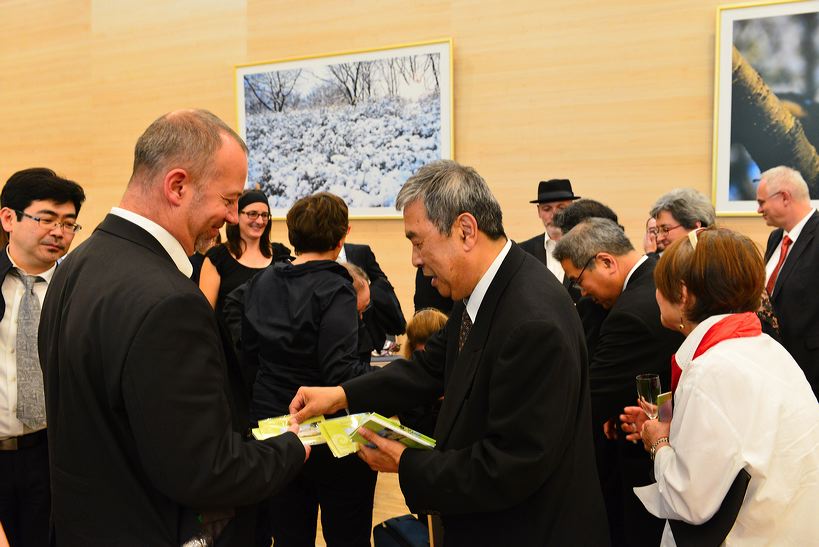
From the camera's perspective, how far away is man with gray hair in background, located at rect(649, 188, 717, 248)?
4.35 m

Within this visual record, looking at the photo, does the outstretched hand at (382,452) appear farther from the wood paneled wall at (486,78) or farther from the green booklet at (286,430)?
the wood paneled wall at (486,78)

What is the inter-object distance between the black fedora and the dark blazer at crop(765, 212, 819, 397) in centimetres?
156

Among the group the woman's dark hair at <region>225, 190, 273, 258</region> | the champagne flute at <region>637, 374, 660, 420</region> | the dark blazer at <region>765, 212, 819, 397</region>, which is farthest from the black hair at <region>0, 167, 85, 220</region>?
the dark blazer at <region>765, 212, 819, 397</region>

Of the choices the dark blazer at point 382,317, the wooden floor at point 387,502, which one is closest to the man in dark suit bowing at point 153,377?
the dark blazer at point 382,317

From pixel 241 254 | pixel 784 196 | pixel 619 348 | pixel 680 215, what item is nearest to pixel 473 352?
pixel 619 348

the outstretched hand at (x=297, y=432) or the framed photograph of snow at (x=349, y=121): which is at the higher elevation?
the framed photograph of snow at (x=349, y=121)

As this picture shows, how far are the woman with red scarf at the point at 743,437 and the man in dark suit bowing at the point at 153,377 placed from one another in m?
1.04

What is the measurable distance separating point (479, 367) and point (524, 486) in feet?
1.06

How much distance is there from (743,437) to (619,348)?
0.96 m

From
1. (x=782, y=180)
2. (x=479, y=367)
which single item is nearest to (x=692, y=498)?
(x=479, y=367)

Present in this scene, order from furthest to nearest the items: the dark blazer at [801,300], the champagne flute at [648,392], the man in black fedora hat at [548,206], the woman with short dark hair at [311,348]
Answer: the man in black fedora hat at [548,206], the dark blazer at [801,300], the woman with short dark hair at [311,348], the champagne flute at [648,392]

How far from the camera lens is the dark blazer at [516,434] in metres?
1.72

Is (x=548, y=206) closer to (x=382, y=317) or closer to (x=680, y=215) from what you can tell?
(x=680, y=215)

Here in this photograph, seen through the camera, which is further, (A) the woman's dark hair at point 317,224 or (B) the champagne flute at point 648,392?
(A) the woman's dark hair at point 317,224
